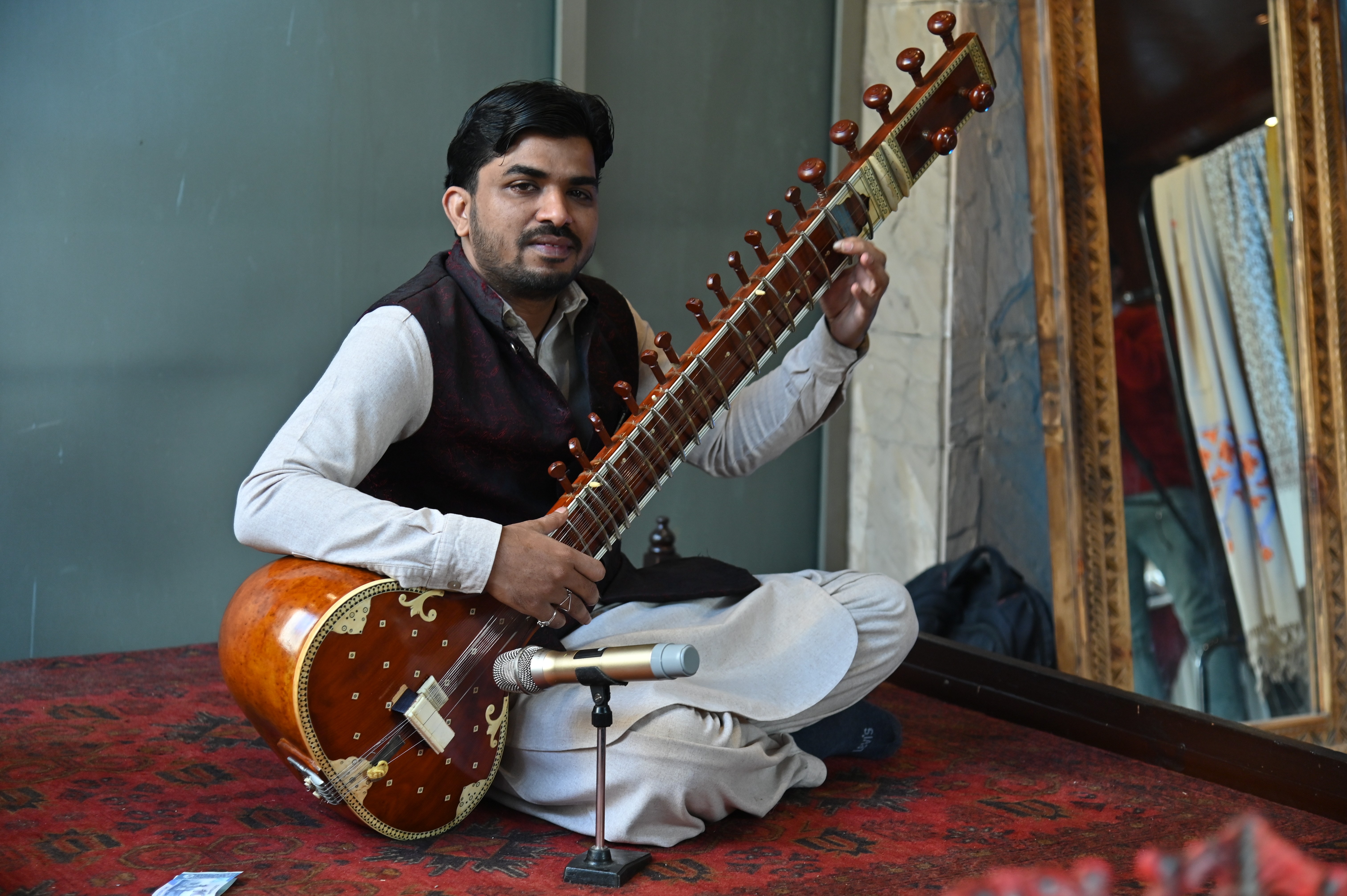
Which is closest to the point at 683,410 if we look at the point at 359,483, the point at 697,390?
the point at 697,390

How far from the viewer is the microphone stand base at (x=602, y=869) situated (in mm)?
Answer: 1978

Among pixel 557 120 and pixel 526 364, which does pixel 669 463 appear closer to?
pixel 526 364

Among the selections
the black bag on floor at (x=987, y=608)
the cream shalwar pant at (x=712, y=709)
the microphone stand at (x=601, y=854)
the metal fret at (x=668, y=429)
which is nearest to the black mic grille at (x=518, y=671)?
Answer: the microphone stand at (x=601, y=854)

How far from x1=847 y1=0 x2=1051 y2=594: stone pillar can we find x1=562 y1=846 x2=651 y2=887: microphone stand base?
89.0 inches

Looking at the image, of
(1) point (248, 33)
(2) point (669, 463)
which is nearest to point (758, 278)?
(2) point (669, 463)

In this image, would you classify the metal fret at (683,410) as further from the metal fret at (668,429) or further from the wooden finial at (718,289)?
the wooden finial at (718,289)

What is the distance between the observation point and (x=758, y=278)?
90.3 inches

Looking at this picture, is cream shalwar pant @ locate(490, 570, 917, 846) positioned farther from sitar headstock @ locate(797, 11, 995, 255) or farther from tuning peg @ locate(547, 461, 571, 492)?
sitar headstock @ locate(797, 11, 995, 255)

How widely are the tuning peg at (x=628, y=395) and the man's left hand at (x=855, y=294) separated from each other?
442 mm

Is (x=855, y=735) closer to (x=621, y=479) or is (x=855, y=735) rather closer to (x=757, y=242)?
(x=621, y=479)

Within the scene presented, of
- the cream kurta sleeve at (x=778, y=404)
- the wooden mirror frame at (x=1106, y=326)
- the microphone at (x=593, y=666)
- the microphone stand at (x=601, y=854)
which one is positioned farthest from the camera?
the wooden mirror frame at (x=1106, y=326)

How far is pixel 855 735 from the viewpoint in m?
2.66

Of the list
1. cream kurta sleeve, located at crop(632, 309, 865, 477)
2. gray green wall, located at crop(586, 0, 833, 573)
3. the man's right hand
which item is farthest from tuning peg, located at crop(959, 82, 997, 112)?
gray green wall, located at crop(586, 0, 833, 573)

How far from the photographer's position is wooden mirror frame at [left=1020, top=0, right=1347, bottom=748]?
11.4 feet
